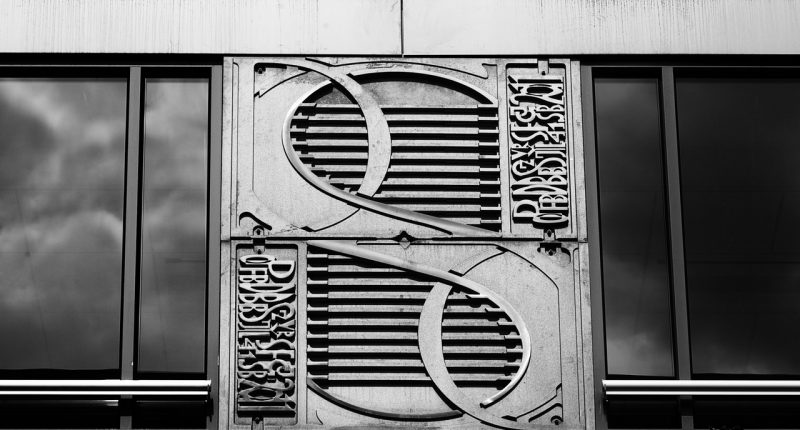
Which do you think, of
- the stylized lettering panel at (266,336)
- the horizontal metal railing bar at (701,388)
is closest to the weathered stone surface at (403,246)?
the stylized lettering panel at (266,336)

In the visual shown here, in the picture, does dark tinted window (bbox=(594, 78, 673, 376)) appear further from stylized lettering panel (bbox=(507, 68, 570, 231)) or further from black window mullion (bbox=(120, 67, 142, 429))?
black window mullion (bbox=(120, 67, 142, 429))

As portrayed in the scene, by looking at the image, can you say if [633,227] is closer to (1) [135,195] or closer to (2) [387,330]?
(2) [387,330]

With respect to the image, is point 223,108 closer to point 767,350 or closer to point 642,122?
point 642,122

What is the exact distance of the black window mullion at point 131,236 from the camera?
10.0 m

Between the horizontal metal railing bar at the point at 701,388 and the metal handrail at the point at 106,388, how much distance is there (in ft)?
10.8

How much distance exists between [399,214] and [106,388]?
2715 mm

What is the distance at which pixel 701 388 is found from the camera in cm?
999

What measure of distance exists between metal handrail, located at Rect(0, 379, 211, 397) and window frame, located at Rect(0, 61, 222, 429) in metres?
0.02

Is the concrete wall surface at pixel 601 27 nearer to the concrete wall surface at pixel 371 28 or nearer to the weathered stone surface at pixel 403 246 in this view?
the concrete wall surface at pixel 371 28

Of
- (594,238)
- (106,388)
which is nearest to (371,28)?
(594,238)

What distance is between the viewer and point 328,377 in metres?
9.87

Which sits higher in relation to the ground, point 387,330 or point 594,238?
point 594,238

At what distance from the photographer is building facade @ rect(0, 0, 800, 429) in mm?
9938

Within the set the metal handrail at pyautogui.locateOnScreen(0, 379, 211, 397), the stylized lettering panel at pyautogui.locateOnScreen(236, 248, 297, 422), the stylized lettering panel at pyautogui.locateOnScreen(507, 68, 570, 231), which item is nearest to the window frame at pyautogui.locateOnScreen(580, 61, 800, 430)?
the stylized lettering panel at pyautogui.locateOnScreen(507, 68, 570, 231)
